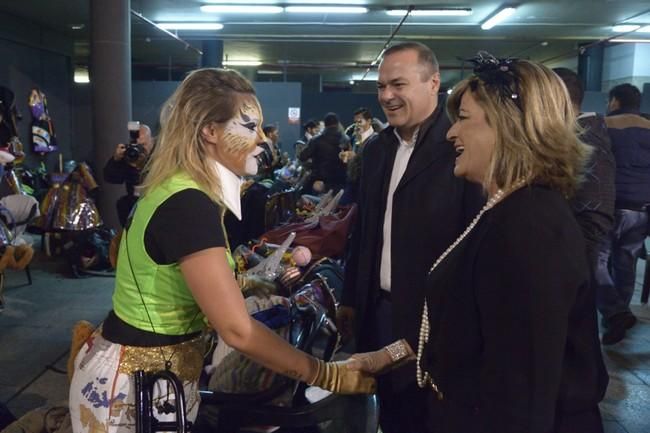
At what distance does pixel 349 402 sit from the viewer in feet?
6.42

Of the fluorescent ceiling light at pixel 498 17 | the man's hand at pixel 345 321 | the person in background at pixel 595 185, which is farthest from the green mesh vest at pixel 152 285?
the fluorescent ceiling light at pixel 498 17

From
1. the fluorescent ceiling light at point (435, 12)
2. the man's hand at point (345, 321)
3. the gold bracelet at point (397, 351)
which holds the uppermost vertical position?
the fluorescent ceiling light at point (435, 12)

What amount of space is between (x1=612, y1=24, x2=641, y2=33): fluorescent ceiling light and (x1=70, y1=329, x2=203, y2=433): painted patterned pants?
43.7 ft

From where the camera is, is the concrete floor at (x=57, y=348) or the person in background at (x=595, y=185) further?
the concrete floor at (x=57, y=348)

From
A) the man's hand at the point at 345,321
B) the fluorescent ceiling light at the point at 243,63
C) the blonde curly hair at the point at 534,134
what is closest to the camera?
the blonde curly hair at the point at 534,134

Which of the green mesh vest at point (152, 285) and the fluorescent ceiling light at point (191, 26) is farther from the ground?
the fluorescent ceiling light at point (191, 26)

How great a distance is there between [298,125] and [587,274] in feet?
46.0

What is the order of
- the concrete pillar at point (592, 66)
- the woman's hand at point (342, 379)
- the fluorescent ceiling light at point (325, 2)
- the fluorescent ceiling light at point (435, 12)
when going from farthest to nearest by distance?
the concrete pillar at point (592, 66) < the fluorescent ceiling light at point (435, 12) < the fluorescent ceiling light at point (325, 2) < the woman's hand at point (342, 379)

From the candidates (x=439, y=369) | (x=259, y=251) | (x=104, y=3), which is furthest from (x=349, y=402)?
(x=104, y=3)

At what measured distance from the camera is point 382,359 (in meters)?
1.75

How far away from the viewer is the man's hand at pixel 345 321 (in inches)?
97.4

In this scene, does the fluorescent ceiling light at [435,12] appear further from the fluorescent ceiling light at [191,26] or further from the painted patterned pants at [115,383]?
the painted patterned pants at [115,383]

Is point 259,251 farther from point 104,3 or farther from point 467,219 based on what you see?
point 104,3

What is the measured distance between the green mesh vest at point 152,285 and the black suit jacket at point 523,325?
546 millimetres
